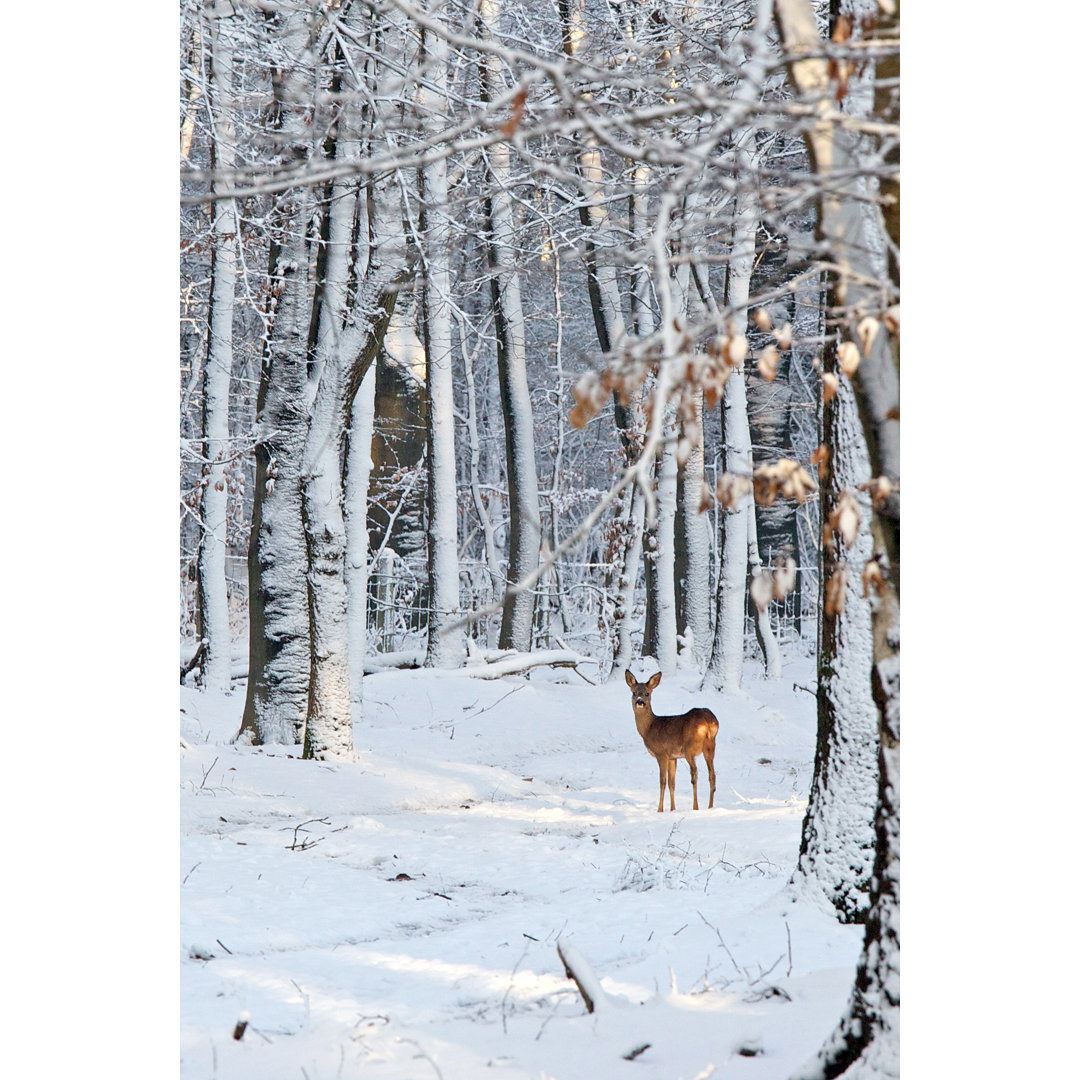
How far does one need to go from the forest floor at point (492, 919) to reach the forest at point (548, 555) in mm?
19

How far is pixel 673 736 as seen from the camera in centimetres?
600

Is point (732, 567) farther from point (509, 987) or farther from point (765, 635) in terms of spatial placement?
point (509, 987)

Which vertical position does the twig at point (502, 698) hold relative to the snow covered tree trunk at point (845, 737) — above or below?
below

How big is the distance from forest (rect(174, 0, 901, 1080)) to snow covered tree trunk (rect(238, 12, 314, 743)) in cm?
3

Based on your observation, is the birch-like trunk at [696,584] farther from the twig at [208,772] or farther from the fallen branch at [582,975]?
the fallen branch at [582,975]

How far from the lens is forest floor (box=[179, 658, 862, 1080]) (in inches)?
118

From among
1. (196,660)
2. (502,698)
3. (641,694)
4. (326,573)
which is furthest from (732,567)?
(196,660)

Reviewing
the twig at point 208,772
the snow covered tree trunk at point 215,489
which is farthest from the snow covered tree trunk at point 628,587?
the twig at point 208,772

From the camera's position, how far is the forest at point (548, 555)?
8.18ft

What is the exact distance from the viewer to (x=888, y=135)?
7.61ft

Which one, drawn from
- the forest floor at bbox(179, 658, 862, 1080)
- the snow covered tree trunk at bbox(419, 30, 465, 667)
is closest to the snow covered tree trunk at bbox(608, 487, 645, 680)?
the snow covered tree trunk at bbox(419, 30, 465, 667)

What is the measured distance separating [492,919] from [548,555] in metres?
1.56

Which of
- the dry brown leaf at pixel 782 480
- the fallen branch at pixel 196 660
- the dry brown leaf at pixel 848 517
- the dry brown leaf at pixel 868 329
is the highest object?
the dry brown leaf at pixel 868 329
